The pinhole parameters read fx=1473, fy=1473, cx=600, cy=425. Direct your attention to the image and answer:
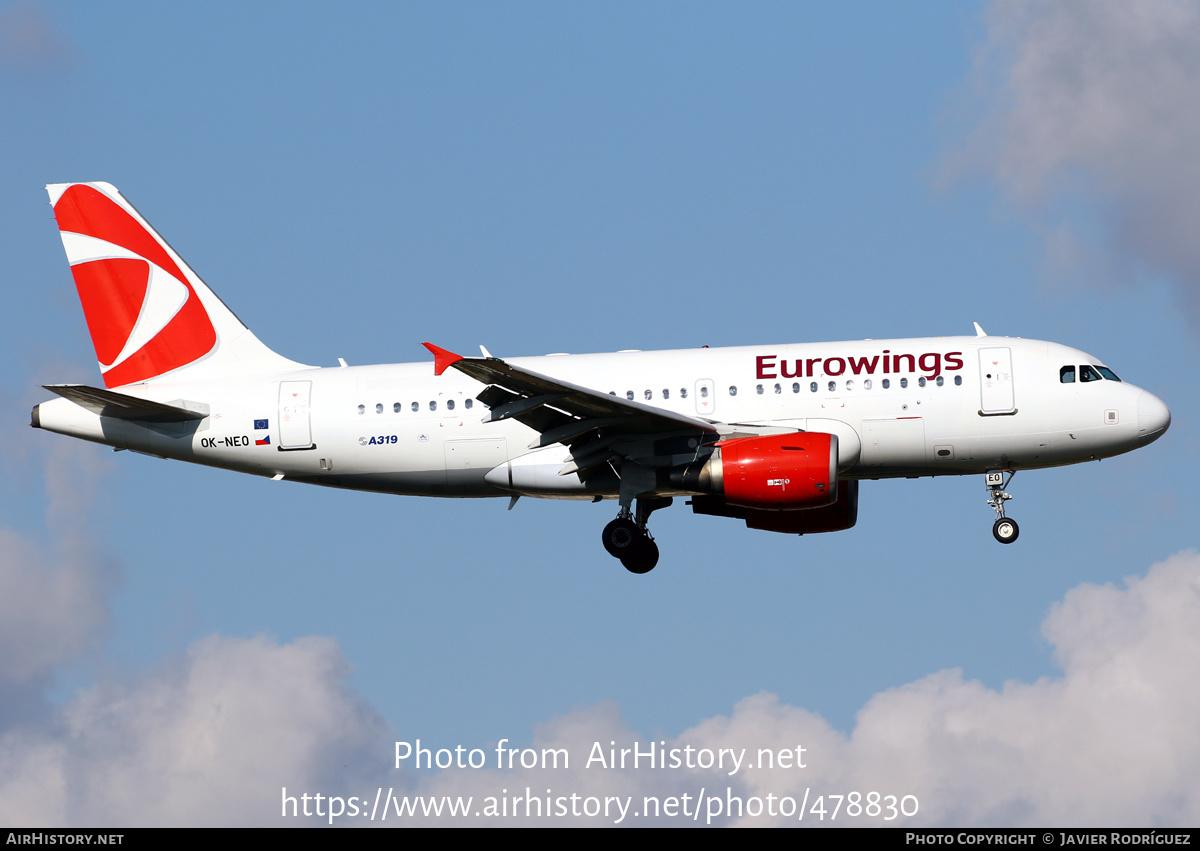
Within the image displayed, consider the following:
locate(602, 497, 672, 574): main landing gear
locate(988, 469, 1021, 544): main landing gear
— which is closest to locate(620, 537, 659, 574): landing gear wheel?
locate(602, 497, 672, 574): main landing gear

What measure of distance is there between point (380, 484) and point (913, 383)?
1263cm

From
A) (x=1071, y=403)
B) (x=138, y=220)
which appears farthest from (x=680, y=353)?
(x=138, y=220)

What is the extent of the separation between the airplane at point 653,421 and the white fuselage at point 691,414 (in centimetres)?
4

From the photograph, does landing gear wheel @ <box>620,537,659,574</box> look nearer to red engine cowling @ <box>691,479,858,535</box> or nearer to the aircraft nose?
red engine cowling @ <box>691,479,858,535</box>

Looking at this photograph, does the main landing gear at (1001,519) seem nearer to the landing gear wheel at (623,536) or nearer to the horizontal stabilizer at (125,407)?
the landing gear wheel at (623,536)

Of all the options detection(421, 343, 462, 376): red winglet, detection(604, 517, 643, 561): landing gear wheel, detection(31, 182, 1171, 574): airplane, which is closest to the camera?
detection(421, 343, 462, 376): red winglet

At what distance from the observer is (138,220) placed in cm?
3878

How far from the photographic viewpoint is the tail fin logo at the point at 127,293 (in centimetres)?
3738

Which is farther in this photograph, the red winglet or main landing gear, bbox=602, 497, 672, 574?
main landing gear, bbox=602, 497, 672, 574

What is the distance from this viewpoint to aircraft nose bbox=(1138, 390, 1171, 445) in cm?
3294

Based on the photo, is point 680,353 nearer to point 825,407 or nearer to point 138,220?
point 825,407

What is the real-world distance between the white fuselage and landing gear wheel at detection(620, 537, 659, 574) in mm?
1459
